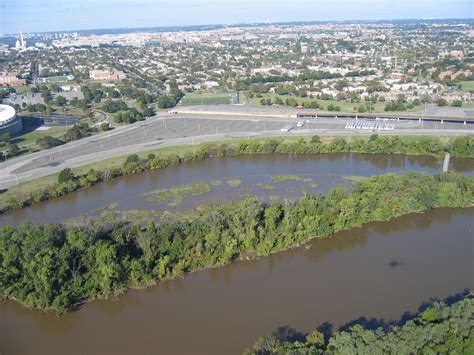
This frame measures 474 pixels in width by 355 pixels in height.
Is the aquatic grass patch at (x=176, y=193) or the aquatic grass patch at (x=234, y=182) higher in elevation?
the aquatic grass patch at (x=234, y=182)

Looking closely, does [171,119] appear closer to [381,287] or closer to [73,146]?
[73,146]

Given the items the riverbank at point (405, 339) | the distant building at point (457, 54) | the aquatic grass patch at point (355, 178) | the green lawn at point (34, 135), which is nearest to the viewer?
the riverbank at point (405, 339)

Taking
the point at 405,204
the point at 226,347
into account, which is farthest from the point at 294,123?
the point at 226,347

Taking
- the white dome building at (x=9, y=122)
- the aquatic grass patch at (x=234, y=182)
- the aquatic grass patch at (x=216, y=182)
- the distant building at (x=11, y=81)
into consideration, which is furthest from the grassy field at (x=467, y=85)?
the distant building at (x=11, y=81)

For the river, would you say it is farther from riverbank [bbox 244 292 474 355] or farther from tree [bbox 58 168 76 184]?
riverbank [bbox 244 292 474 355]

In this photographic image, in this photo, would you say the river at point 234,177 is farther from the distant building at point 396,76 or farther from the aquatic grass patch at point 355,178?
the distant building at point 396,76

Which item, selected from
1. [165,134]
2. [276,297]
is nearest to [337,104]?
[165,134]

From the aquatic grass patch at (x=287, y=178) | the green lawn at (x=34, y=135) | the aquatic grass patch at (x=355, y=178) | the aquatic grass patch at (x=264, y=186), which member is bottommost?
the aquatic grass patch at (x=264, y=186)

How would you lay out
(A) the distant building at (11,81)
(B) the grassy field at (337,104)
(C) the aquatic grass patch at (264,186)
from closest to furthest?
(C) the aquatic grass patch at (264,186), (B) the grassy field at (337,104), (A) the distant building at (11,81)
